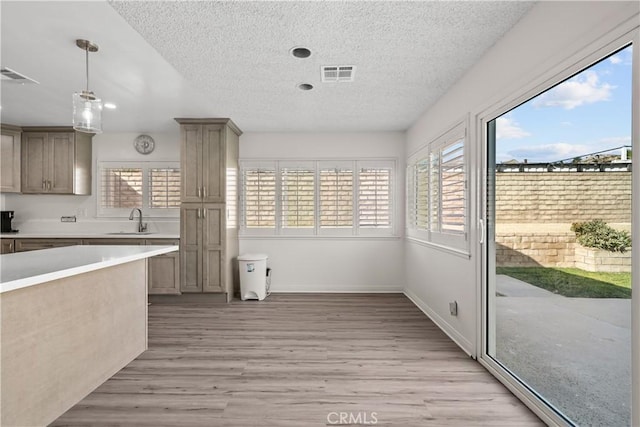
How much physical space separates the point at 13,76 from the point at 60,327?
2.53 m

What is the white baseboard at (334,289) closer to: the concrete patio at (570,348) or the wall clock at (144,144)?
the concrete patio at (570,348)

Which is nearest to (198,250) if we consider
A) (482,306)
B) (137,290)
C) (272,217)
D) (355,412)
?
(272,217)

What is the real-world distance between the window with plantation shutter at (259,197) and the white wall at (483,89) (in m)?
2.08

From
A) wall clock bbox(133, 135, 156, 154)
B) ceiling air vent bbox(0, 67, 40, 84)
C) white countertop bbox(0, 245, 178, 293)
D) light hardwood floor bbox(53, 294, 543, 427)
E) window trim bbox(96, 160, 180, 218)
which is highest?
ceiling air vent bbox(0, 67, 40, 84)

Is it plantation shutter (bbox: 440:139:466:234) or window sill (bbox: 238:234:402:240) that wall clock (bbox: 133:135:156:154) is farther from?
plantation shutter (bbox: 440:139:466:234)

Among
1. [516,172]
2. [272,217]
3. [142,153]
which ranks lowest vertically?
[272,217]

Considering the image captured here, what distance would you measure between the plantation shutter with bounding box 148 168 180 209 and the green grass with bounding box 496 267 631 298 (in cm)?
446

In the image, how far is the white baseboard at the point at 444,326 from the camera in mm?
2903

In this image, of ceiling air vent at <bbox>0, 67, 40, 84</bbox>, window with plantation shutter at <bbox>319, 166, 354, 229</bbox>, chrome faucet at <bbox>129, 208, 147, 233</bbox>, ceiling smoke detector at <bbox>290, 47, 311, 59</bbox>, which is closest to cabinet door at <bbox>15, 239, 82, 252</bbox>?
chrome faucet at <bbox>129, 208, 147, 233</bbox>

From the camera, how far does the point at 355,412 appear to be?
6.66ft

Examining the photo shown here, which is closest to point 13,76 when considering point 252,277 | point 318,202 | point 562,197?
point 252,277

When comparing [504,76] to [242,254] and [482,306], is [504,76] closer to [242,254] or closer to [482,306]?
[482,306]

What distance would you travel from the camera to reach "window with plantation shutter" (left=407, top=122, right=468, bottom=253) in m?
3.06

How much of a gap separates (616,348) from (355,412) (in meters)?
1.39
